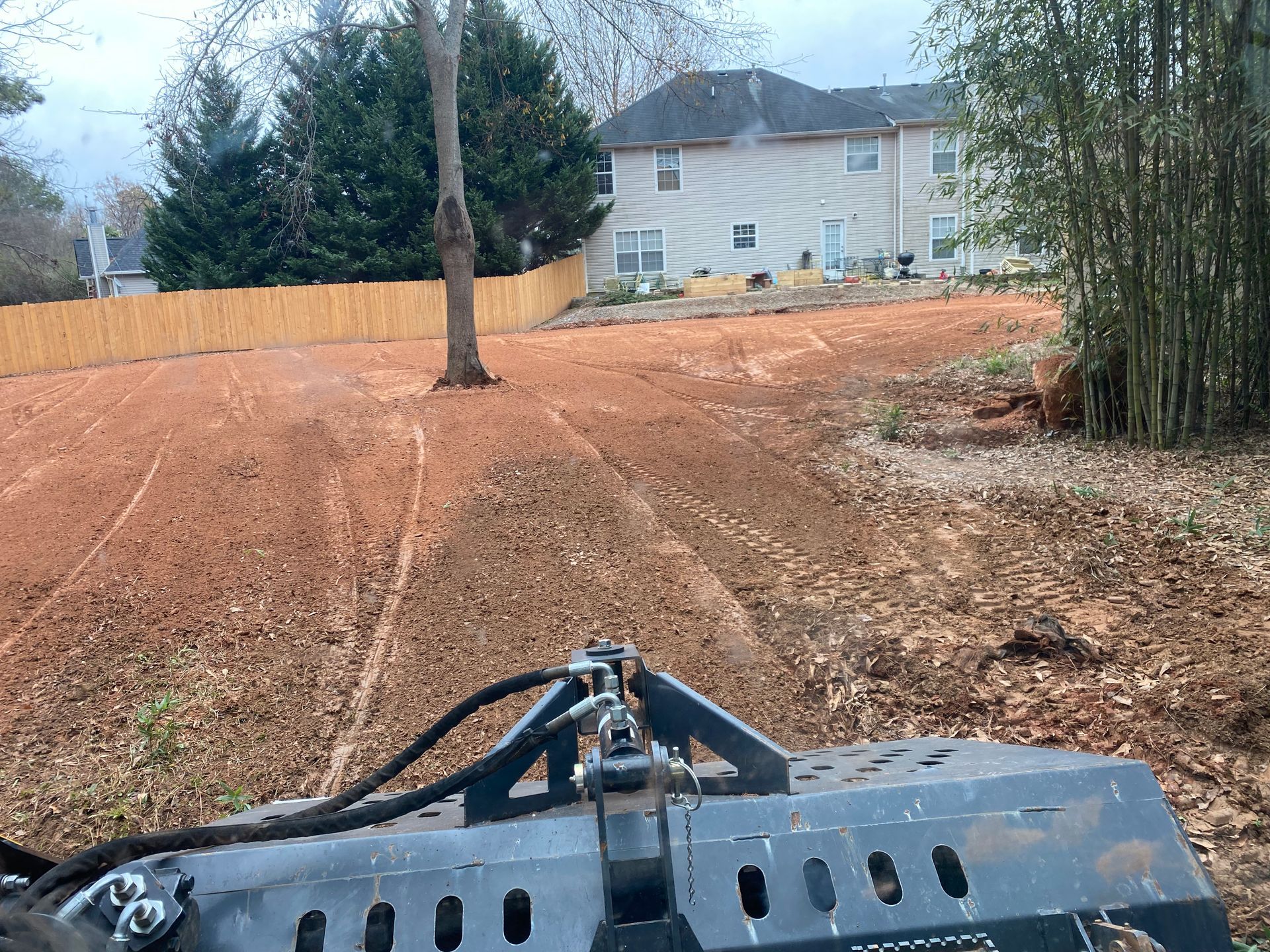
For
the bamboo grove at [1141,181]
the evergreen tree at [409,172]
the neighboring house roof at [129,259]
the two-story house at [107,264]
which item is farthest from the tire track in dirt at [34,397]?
the neighboring house roof at [129,259]

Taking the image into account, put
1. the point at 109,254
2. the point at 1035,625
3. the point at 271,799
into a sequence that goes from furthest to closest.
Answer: the point at 109,254 < the point at 1035,625 < the point at 271,799

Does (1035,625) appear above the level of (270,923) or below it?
below

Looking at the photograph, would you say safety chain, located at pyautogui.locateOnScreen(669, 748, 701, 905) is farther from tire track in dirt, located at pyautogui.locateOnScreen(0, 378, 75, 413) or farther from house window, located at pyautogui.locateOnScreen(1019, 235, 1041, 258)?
tire track in dirt, located at pyautogui.locateOnScreen(0, 378, 75, 413)

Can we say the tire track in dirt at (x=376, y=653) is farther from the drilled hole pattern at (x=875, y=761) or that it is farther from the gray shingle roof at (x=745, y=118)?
the gray shingle roof at (x=745, y=118)

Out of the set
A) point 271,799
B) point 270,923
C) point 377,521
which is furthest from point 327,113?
point 270,923

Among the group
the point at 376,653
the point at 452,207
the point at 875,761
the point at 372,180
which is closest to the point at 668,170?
the point at 372,180

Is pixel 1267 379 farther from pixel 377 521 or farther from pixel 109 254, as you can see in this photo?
pixel 109 254

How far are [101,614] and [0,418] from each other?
9.43 m

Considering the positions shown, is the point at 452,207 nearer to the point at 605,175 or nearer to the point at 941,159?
the point at 605,175

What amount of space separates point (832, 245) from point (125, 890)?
30801mm

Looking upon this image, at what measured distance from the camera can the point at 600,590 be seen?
5.62 metres

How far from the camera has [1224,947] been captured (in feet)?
5.08

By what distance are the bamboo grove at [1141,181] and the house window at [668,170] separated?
74.2ft

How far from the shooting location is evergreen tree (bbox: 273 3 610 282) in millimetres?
24609
